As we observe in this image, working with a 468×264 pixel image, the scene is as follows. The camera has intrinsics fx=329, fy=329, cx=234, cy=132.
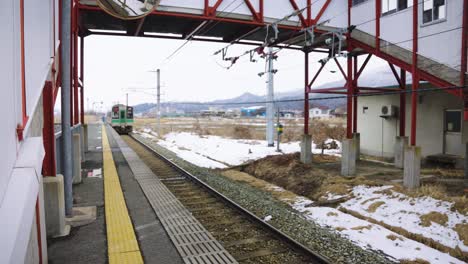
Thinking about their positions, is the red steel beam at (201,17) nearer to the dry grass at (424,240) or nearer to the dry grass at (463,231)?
the dry grass at (424,240)

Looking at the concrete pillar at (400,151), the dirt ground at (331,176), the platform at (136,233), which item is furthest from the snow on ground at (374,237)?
the concrete pillar at (400,151)

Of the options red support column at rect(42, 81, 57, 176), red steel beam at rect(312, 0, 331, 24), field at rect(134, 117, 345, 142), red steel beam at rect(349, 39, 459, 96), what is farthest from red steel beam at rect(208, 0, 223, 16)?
field at rect(134, 117, 345, 142)

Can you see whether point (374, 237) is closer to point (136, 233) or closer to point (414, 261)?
point (414, 261)

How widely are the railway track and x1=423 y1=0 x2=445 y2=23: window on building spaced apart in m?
7.94

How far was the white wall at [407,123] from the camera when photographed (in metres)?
12.2

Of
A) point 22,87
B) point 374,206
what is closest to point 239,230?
point 374,206

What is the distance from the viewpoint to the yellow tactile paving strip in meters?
4.70

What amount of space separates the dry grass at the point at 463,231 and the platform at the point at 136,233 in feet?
14.3

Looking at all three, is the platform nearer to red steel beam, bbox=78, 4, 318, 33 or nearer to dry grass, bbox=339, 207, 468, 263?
dry grass, bbox=339, 207, 468, 263

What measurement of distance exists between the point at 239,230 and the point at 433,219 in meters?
4.11

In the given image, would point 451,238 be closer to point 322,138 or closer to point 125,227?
point 125,227

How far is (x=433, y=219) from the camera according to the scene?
269 inches

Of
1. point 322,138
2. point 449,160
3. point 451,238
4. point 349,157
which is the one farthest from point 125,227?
point 322,138

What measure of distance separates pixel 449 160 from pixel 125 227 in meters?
11.1
